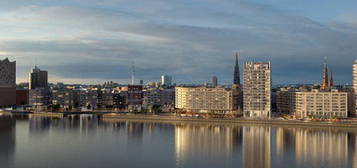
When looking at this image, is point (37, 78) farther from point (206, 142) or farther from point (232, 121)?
point (206, 142)

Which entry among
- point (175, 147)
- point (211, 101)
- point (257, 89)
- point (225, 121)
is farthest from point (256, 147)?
point (211, 101)

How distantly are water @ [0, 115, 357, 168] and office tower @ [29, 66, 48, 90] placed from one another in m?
49.0

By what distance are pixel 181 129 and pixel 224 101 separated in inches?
577

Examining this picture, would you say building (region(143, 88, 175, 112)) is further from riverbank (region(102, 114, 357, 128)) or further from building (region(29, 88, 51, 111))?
riverbank (region(102, 114, 357, 128))

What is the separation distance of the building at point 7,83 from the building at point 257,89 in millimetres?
34259

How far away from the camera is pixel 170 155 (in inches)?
930

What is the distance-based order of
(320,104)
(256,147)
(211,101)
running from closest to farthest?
(256,147)
(320,104)
(211,101)

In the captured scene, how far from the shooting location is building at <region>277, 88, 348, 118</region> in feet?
138

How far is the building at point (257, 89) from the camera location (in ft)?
145

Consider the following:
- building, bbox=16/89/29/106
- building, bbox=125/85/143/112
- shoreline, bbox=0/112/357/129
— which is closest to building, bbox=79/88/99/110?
building, bbox=125/85/143/112

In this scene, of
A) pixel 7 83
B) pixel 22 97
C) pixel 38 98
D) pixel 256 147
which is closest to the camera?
pixel 256 147

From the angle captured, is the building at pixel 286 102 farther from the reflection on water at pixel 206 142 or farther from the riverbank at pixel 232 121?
the reflection on water at pixel 206 142

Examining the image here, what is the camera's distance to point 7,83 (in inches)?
2739

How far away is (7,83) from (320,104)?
45365 mm
